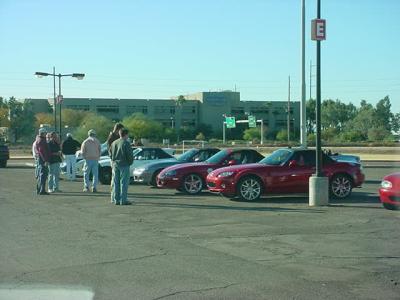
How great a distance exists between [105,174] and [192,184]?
486cm

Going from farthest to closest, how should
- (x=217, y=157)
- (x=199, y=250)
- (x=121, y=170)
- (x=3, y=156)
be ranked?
1. (x=3, y=156)
2. (x=217, y=157)
3. (x=121, y=170)
4. (x=199, y=250)

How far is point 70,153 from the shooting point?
21047mm

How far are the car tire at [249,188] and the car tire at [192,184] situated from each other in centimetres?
226

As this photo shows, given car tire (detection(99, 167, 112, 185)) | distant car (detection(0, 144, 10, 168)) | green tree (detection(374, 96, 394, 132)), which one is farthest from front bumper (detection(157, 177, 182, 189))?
green tree (detection(374, 96, 394, 132))

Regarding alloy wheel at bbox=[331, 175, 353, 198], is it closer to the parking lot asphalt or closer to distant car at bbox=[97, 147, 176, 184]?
the parking lot asphalt

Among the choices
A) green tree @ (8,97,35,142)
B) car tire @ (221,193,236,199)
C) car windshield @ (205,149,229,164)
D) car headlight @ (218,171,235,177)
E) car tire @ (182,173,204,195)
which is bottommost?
car tire @ (221,193,236,199)

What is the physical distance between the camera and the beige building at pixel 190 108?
119 meters

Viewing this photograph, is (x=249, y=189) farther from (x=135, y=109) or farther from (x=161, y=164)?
(x=135, y=109)

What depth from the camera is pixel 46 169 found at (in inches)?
657

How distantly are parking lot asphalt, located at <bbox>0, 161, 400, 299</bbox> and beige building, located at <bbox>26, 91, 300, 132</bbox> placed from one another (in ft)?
346

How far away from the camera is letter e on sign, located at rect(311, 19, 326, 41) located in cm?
1385

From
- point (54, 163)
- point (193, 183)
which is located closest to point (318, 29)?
point (193, 183)

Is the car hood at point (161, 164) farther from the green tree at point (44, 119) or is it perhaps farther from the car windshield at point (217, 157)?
the green tree at point (44, 119)

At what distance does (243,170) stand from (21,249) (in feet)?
24.2
